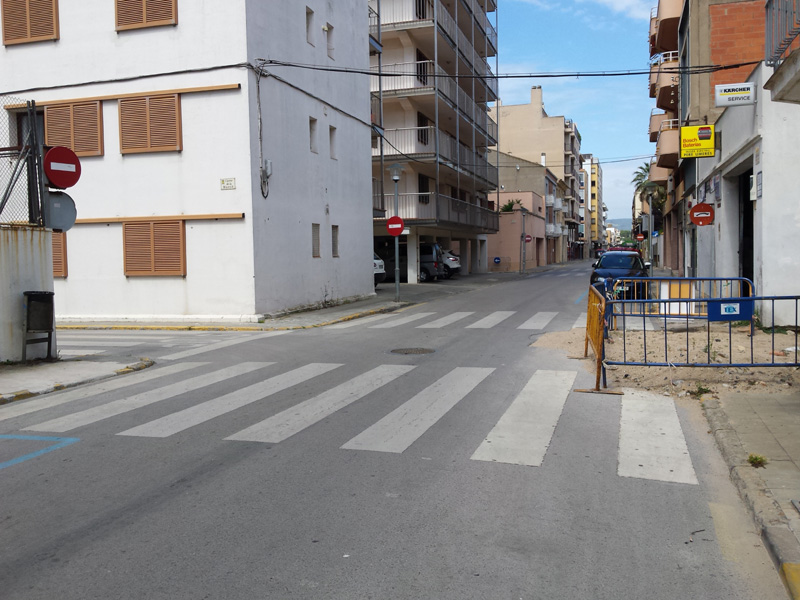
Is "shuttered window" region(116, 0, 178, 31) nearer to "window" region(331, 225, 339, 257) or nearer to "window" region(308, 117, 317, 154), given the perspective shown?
"window" region(308, 117, 317, 154)

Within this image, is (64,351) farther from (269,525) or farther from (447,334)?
(269,525)

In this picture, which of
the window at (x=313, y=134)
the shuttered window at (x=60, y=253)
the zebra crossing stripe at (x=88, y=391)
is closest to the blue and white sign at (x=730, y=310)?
the zebra crossing stripe at (x=88, y=391)

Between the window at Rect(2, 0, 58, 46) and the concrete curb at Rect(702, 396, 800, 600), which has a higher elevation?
the window at Rect(2, 0, 58, 46)

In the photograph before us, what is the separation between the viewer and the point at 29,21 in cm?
1830

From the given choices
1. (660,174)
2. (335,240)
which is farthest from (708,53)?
(660,174)

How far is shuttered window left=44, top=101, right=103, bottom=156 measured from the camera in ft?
59.0

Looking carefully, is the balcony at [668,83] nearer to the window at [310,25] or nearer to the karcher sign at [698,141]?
the karcher sign at [698,141]

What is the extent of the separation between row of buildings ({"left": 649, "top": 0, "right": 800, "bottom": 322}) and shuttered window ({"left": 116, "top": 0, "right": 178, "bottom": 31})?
42.8 feet

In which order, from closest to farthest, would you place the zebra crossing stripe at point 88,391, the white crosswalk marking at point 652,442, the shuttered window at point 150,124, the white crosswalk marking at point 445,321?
the white crosswalk marking at point 652,442
the zebra crossing stripe at point 88,391
the white crosswalk marking at point 445,321
the shuttered window at point 150,124

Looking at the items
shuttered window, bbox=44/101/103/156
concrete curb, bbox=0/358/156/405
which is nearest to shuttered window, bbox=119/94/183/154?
shuttered window, bbox=44/101/103/156

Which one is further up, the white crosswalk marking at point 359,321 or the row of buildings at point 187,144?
the row of buildings at point 187,144

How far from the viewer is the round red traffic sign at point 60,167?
10.5m

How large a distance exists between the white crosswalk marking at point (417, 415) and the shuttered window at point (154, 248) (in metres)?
10.7

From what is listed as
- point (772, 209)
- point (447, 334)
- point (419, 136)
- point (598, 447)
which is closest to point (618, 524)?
point (598, 447)
